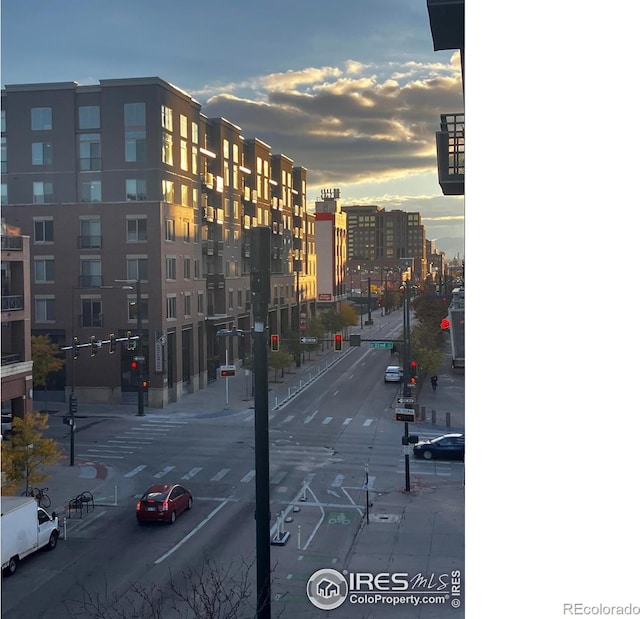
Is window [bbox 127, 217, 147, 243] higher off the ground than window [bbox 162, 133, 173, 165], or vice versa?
window [bbox 162, 133, 173, 165]

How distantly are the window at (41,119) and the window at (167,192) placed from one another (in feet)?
14.2

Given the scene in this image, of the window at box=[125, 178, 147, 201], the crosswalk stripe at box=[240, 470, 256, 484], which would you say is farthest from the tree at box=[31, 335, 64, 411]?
the crosswalk stripe at box=[240, 470, 256, 484]

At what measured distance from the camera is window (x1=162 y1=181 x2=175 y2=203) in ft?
89.1

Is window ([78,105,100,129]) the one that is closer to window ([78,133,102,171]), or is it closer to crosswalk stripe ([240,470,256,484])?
window ([78,133,102,171])

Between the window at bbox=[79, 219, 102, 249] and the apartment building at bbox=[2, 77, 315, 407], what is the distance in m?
0.04

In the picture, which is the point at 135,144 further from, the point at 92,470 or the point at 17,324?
the point at 92,470

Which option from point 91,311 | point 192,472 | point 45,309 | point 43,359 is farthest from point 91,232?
point 192,472

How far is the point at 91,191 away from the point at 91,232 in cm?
150

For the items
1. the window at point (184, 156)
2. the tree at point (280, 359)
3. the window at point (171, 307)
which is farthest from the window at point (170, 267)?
the tree at point (280, 359)
